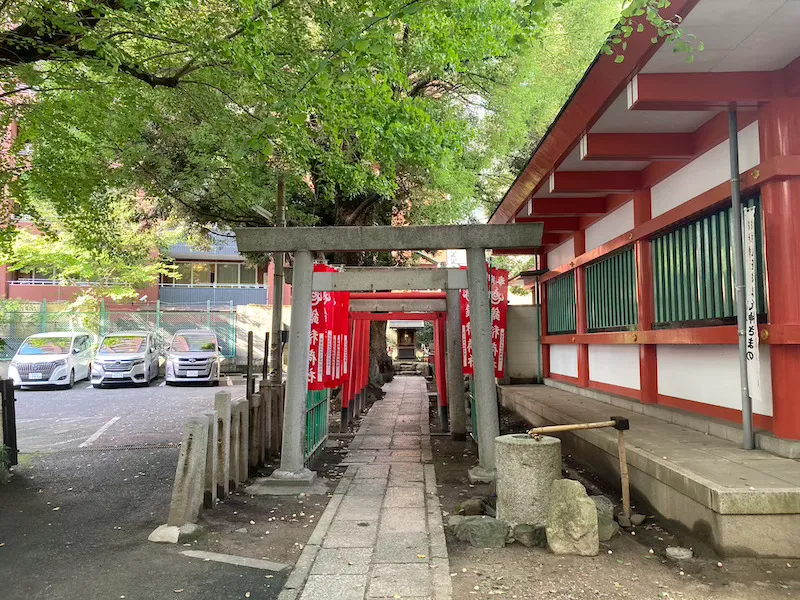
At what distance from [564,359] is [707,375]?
6345 mm

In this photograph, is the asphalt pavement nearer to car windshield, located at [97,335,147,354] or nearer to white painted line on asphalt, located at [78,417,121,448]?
white painted line on asphalt, located at [78,417,121,448]

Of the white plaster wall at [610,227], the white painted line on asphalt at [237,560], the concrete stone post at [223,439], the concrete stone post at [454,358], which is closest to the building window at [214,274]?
the concrete stone post at [454,358]

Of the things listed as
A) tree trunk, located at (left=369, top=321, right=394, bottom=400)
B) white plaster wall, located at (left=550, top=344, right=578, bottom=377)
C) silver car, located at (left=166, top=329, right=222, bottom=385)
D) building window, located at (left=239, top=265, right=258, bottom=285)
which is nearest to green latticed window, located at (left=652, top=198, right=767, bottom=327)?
white plaster wall, located at (left=550, top=344, right=578, bottom=377)

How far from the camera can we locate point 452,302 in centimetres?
1021

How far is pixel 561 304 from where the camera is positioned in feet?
43.3

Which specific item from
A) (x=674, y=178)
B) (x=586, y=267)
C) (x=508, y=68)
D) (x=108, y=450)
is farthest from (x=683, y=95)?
(x=108, y=450)

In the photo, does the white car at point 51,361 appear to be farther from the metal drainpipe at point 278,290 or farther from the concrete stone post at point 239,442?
the concrete stone post at point 239,442

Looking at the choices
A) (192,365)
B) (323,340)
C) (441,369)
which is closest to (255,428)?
(323,340)

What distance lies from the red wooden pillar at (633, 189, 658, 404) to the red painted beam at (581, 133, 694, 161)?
1.51m

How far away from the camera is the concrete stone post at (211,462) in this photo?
18.8ft

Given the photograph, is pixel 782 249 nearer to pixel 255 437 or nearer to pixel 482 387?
pixel 482 387

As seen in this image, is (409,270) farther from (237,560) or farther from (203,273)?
(203,273)

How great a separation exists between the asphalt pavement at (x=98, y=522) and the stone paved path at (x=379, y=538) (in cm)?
44

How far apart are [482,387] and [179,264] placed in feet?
93.9
